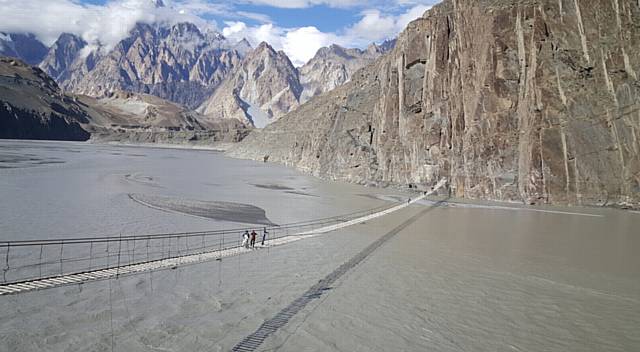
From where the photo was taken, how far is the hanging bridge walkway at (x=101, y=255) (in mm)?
15320

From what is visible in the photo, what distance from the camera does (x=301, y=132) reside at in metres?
131

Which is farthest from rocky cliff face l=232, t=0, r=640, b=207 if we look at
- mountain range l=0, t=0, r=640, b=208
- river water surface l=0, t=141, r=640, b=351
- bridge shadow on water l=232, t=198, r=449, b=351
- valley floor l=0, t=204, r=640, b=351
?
bridge shadow on water l=232, t=198, r=449, b=351

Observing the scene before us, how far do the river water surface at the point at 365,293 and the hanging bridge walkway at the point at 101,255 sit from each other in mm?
566

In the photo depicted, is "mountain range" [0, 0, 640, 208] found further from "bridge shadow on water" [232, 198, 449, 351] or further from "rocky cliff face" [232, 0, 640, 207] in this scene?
"bridge shadow on water" [232, 198, 449, 351]

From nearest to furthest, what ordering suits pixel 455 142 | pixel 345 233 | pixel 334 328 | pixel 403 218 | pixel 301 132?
pixel 334 328, pixel 345 233, pixel 403 218, pixel 455 142, pixel 301 132

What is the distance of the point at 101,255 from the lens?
67.3 feet

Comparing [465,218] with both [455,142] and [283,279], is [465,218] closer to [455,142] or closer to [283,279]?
[455,142]

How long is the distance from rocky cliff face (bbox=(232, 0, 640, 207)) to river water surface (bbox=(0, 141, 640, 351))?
1012 centimetres

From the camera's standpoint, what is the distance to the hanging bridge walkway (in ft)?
50.3

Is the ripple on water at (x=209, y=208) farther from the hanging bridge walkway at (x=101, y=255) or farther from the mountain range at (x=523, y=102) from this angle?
the mountain range at (x=523, y=102)

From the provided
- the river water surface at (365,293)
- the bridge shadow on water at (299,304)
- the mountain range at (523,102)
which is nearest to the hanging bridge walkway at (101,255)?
the river water surface at (365,293)

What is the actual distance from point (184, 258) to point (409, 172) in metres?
48.0


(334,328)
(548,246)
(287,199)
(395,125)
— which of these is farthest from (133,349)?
(395,125)

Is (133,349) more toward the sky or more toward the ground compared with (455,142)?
more toward the ground
